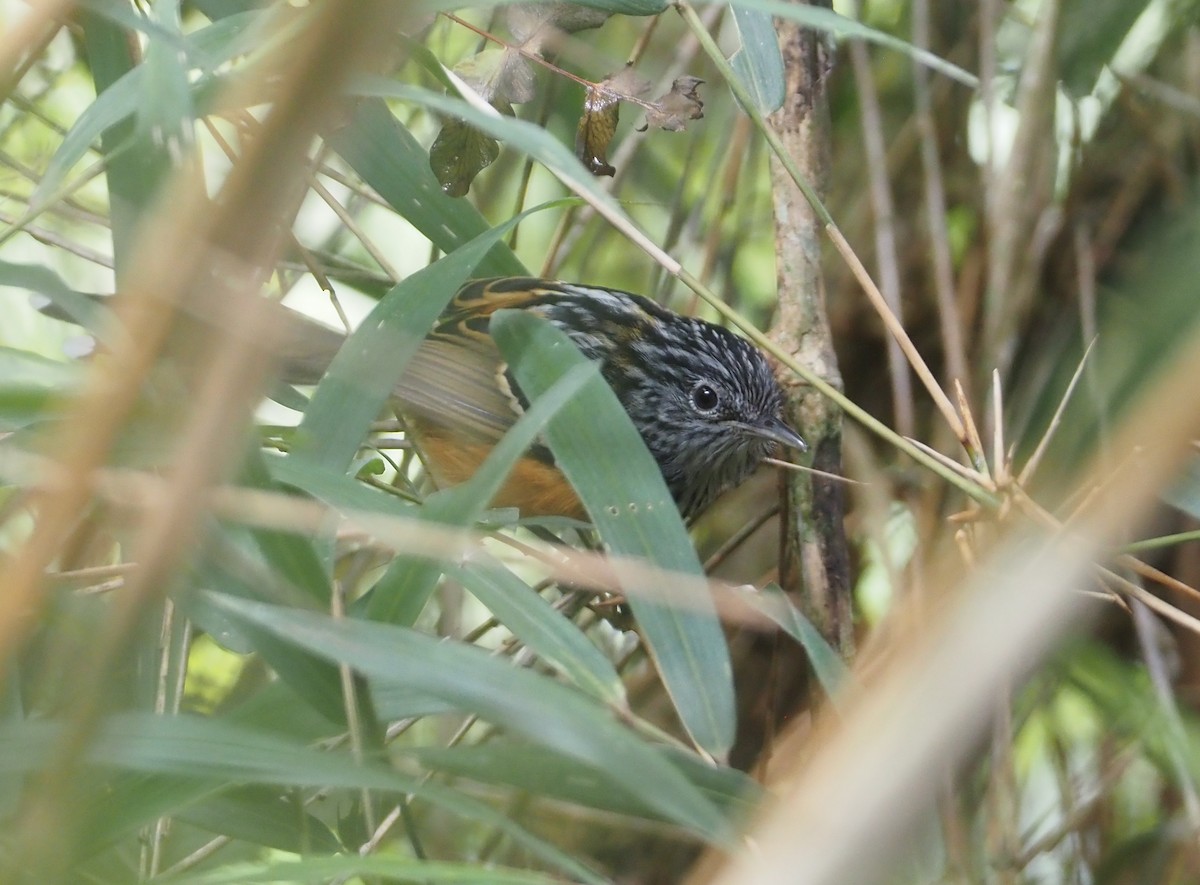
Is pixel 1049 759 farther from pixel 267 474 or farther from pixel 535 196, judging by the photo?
pixel 535 196

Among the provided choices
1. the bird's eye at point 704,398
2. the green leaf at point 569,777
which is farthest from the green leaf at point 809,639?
the bird's eye at point 704,398

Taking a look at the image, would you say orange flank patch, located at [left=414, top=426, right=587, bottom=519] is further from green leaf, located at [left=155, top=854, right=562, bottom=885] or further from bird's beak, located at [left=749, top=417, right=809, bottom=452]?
green leaf, located at [left=155, top=854, right=562, bottom=885]

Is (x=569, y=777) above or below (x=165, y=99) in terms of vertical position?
below

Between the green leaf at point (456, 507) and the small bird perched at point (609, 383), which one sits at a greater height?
the small bird perched at point (609, 383)

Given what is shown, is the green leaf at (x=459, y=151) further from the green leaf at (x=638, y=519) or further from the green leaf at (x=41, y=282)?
the green leaf at (x=41, y=282)

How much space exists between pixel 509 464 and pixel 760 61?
3.69 ft

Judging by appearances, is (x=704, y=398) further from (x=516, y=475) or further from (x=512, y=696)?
(x=512, y=696)

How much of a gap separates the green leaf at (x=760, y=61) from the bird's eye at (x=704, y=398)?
1185mm

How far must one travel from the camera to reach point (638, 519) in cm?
191

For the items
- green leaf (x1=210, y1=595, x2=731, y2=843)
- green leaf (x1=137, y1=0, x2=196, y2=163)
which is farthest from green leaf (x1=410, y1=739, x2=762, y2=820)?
green leaf (x1=137, y1=0, x2=196, y2=163)

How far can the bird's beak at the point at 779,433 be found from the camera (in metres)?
2.66

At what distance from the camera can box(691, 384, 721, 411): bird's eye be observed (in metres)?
3.36

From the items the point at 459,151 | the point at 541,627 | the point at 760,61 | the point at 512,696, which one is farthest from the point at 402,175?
the point at 512,696

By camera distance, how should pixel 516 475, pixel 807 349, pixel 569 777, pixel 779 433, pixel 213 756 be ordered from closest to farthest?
pixel 213 756 < pixel 569 777 < pixel 807 349 < pixel 779 433 < pixel 516 475
